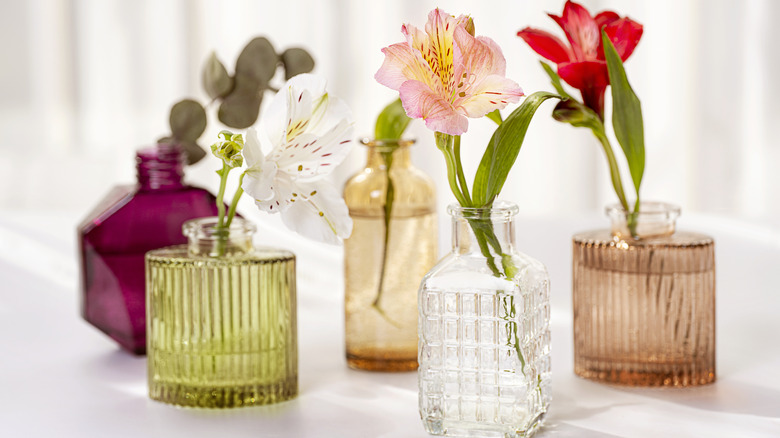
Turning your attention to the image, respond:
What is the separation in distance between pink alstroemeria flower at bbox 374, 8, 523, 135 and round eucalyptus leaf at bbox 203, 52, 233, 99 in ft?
1.31

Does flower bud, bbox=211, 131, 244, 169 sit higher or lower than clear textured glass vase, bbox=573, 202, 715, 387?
higher

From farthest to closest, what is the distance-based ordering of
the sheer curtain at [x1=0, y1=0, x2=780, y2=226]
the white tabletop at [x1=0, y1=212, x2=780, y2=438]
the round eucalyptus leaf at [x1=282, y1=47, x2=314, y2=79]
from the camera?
1. the sheer curtain at [x1=0, y1=0, x2=780, y2=226]
2. the round eucalyptus leaf at [x1=282, y1=47, x2=314, y2=79]
3. the white tabletop at [x1=0, y1=212, x2=780, y2=438]

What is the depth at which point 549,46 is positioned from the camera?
0.80 m

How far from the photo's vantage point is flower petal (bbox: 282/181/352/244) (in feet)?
2.47

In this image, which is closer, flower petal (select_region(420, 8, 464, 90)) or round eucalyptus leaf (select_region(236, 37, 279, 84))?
flower petal (select_region(420, 8, 464, 90))

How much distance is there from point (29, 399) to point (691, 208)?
4.82 feet

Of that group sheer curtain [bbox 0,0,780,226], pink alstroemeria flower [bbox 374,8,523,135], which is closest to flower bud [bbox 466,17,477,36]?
pink alstroemeria flower [bbox 374,8,523,135]

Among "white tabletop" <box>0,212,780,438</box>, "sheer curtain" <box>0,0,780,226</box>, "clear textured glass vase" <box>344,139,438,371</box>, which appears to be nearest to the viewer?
"white tabletop" <box>0,212,780,438</box>

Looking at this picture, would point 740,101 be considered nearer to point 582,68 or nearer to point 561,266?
point 561,266

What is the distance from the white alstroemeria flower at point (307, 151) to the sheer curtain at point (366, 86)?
3.90 feet

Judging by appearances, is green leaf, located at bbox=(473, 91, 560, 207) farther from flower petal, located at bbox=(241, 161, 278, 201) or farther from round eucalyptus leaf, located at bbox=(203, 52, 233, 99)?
round eucalyptus leaf, located at bbox=(203, 52, 233, 99)

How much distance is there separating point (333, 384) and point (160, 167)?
268 mm

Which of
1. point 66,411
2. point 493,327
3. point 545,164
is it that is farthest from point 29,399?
point 545,164

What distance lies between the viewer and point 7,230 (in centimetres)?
140
